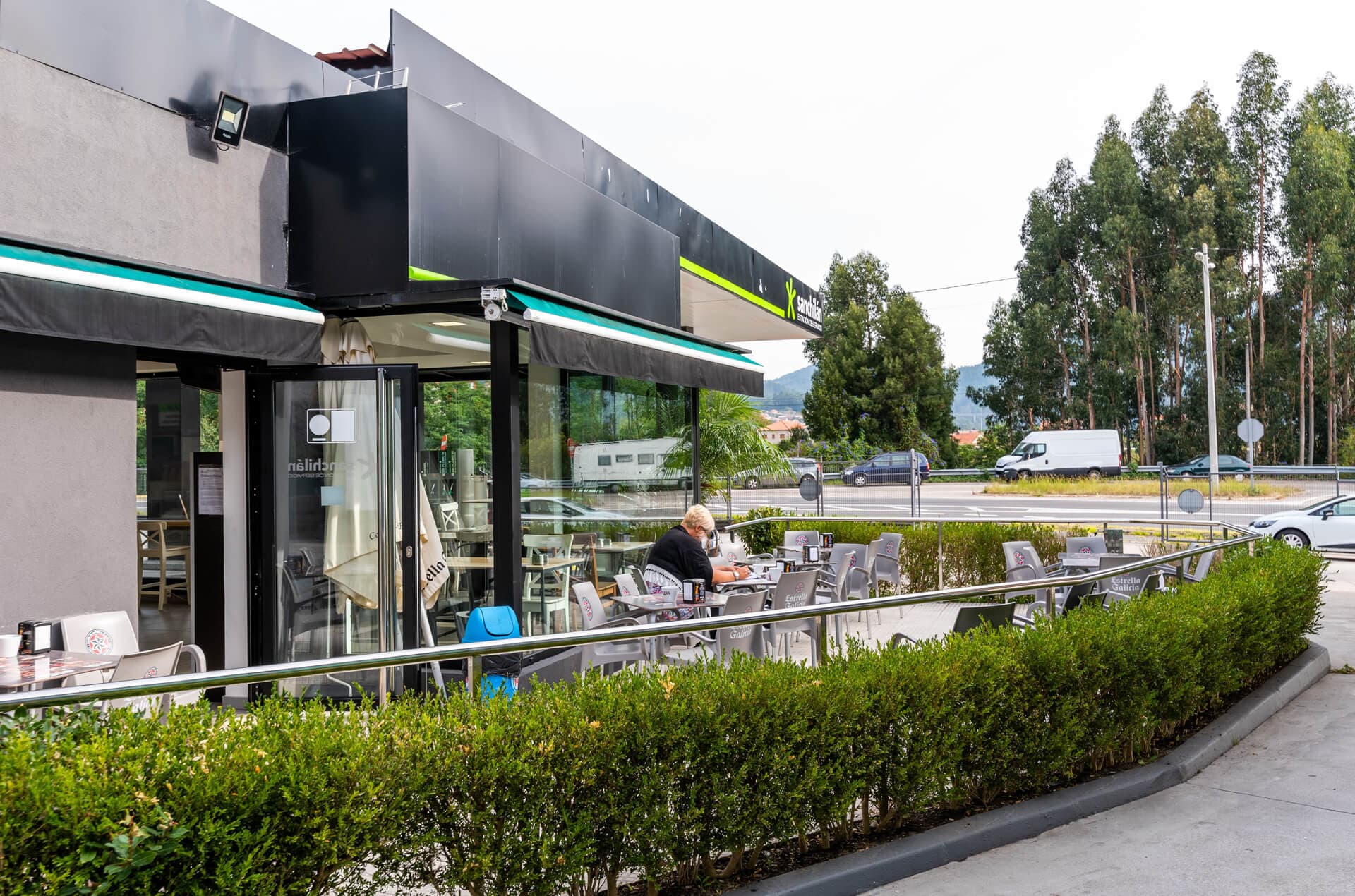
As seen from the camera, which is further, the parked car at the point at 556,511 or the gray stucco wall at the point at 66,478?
the parked car at the point at 556,511

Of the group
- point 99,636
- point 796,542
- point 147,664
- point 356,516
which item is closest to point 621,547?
point 356,516

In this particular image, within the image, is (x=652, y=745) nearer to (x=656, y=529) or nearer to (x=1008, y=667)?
(x=1008, y=667)

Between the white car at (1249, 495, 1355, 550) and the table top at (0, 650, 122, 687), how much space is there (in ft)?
54.4

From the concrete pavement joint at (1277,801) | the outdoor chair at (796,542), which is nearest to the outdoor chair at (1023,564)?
the outdoor chair at (796,542)

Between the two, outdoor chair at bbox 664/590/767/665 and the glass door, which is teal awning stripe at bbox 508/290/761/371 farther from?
outdoor chair at bbox 664/590/767/665

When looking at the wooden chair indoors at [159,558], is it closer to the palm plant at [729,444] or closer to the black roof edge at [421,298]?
the black roof edge at [421,298]

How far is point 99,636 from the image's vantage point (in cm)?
515

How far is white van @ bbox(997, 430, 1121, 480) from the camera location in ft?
122

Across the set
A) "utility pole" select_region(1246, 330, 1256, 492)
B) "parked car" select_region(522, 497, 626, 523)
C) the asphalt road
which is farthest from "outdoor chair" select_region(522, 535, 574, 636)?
"utility pole" select_region(1246, 330, 1256, 492)

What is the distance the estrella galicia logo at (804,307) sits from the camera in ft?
49.9

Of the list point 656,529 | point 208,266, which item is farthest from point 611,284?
point 208,266

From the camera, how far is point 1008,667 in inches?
169

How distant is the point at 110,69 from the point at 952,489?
1120 inches

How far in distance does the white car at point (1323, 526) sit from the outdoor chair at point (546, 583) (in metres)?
13.0
